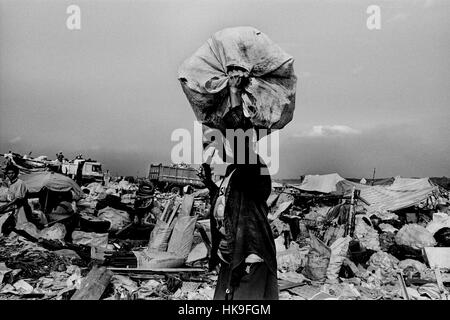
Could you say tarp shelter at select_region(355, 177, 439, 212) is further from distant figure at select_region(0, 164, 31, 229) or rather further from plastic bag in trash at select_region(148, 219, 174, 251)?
distant figure at select_region(0, 164, 31, 229)

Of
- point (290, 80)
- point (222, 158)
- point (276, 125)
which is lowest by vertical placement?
point (222, 158)

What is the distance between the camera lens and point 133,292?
4492 mm

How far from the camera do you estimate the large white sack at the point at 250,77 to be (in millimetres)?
1787

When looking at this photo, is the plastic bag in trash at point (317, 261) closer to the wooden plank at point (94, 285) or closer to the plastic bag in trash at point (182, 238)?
the plastic bag in trash at point (182, 238)

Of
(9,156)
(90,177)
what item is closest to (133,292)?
(9,156)

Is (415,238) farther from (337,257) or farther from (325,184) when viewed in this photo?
(325,184)

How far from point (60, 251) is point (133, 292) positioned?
2126 mm

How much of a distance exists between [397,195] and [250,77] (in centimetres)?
1186

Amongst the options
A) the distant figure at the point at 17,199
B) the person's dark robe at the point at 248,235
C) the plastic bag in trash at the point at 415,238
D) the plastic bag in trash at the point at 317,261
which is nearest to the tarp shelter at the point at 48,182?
the distant figure at the point at 17,199

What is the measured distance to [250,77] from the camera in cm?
180

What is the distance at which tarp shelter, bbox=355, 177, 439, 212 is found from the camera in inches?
453

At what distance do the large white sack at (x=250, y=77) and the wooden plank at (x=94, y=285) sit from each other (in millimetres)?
3315

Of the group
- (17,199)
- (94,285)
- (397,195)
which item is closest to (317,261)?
(94,285)
